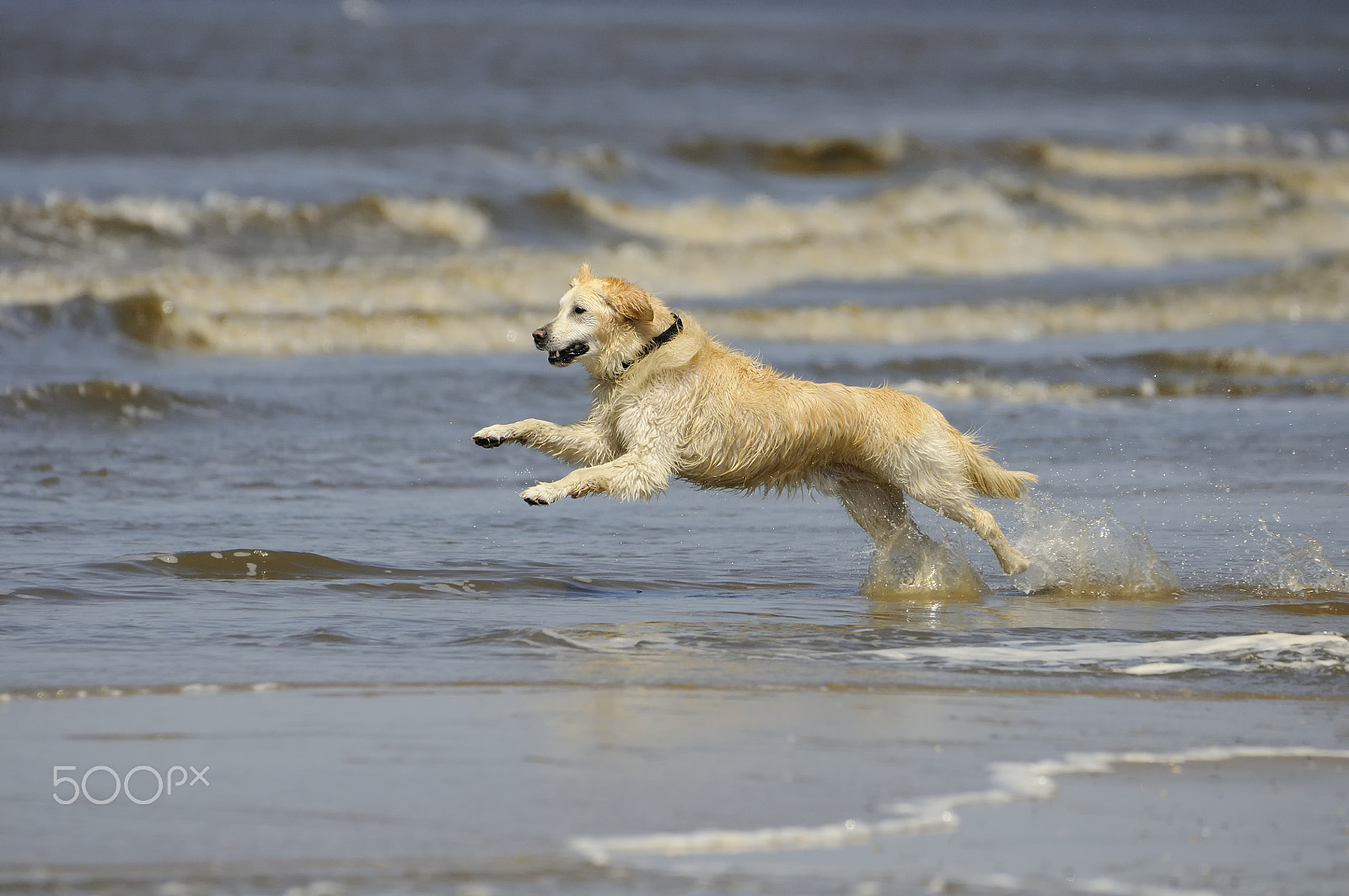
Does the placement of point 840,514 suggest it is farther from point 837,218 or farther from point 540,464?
point 837,218

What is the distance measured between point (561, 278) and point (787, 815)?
1561 centimetres

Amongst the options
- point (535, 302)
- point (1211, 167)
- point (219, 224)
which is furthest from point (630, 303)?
point (1211, 167)

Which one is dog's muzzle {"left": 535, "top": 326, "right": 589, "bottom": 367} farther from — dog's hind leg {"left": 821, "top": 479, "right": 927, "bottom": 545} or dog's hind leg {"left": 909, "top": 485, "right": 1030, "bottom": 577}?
dog's hind leg {"left": 909, "top": 485, "right": 1030, "bottom": 577}

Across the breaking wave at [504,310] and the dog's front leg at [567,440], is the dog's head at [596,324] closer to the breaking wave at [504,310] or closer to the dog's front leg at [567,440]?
the dog's front leg at [567,440]

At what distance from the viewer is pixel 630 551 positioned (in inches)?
342

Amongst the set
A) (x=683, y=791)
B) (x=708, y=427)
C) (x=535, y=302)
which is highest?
(x=535, y=302)

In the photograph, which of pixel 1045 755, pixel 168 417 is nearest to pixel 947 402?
pixel 168 417

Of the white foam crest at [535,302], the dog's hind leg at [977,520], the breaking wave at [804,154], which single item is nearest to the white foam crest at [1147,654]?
the dog's hind leg at [977,520]

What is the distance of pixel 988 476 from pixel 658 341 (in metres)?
1.79

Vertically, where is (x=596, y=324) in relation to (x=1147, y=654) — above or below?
above

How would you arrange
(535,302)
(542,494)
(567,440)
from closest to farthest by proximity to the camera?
(542,494), (567,440), (535,302)

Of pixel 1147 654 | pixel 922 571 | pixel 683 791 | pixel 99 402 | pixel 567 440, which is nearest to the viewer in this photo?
pixel 683 791

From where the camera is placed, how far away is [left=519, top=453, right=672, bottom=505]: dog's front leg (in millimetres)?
7312

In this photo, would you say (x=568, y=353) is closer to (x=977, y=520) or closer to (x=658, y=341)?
(x=658, y=341)
